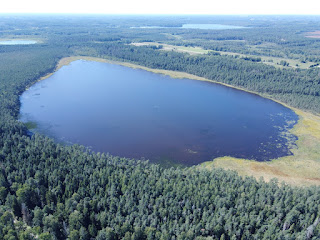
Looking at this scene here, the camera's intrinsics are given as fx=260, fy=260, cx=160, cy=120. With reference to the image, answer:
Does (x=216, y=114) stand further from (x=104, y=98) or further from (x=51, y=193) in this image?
(x=51, y=193)

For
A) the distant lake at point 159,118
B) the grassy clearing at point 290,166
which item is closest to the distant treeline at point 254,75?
the distant lake at point 159,118

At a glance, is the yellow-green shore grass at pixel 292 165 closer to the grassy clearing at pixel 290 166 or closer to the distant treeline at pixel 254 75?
the grassy clearing at pixel 290 166

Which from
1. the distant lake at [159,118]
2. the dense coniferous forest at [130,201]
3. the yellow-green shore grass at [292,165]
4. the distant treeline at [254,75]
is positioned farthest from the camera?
the distant treeline at [254,75]

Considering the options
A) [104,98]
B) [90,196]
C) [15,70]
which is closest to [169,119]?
[104,98]

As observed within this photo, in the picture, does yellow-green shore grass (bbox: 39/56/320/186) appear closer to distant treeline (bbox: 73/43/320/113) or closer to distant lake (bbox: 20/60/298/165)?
distant lake (bbox: 20/60/298/165)

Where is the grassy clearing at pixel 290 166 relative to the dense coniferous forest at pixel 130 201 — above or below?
below

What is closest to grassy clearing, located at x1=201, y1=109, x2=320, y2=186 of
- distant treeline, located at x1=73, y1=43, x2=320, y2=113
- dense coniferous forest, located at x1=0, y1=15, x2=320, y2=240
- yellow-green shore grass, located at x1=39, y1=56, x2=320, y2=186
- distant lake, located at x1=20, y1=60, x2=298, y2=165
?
yellow-green shore grass, located at x1=39, y1=56, x2=320, y2=186

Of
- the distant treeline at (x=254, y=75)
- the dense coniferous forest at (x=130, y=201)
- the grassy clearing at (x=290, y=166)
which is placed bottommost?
the grassy clearing at (x=290, y=166)

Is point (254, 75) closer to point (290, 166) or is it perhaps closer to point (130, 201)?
point (290, 166)
